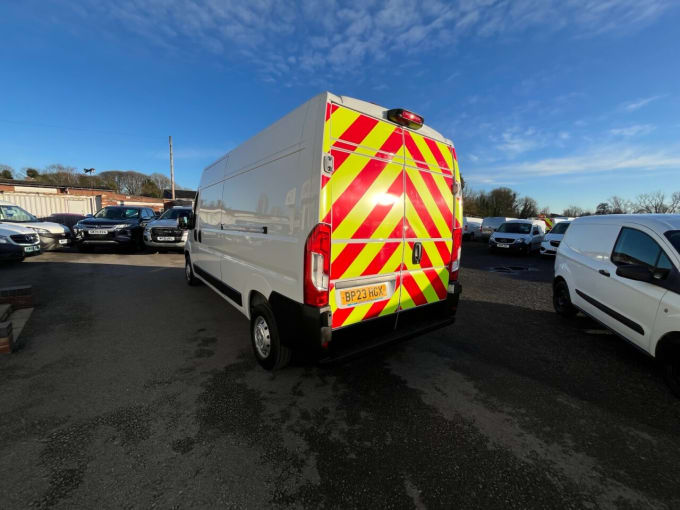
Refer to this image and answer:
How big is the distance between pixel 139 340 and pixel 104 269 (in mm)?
5987

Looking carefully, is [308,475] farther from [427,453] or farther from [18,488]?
[18,488]

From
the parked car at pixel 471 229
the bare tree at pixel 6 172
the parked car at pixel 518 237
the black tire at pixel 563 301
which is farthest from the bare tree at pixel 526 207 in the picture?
the bare tree at pixel 6 172

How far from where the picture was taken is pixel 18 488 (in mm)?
1688

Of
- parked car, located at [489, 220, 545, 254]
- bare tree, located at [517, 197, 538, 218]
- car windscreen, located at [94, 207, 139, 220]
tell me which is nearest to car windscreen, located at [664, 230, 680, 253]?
parked car, located at [489, 220, 545, 254]

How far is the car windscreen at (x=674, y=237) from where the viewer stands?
297 cm

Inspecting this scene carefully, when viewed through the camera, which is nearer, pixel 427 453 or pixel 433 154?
pixel 427 453

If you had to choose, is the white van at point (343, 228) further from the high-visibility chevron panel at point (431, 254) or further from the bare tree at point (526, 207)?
the bare tree at point (526, 207)

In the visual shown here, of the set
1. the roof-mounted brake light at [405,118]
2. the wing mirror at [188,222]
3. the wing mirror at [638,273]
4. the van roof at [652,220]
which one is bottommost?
the wing mirror at [638,273]

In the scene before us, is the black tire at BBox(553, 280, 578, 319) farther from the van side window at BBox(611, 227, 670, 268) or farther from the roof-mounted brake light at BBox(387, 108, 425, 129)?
the roof-mounted brake light at BBox(387, 108, 425, 129)

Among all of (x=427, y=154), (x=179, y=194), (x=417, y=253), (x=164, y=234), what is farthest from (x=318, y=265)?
(x=179, y=194)

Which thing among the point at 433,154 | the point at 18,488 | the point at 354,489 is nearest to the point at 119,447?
the point at 18,488

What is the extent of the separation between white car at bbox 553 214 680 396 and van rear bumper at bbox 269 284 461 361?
6.58ft

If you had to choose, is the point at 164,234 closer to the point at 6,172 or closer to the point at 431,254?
the point at 431,254

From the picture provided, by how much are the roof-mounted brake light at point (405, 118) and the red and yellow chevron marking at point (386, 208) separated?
7cm
